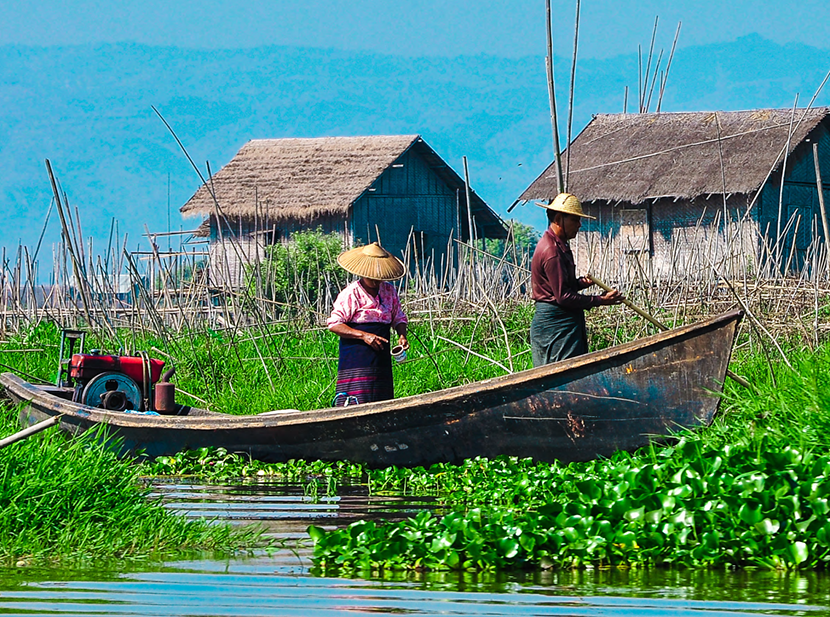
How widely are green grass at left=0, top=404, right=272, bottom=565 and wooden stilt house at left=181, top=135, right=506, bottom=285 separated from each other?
17.1 metres

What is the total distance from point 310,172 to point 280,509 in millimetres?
18591

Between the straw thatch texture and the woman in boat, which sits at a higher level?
the straw thatch texture

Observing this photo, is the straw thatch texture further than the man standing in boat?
Yes

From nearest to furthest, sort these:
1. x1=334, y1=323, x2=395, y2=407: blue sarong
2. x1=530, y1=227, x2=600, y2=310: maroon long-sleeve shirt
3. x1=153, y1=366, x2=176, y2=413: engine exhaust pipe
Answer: x1=530, y1=227, x2=600, y2=310: maroon long-sleeve shirt, x1=334, y1=323, x2=395, y2=407: blue sarong, x1=153, y1=366, x2=176, y2=413: engine exhaust pipe

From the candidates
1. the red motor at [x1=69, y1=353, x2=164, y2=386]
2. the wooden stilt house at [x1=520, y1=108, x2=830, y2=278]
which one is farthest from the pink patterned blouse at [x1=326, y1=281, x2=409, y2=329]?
the wooden stilt house at [x1=520, y1=108, x2=830, y2=278]

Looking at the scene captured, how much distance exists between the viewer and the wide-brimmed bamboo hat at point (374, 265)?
679 centimetres

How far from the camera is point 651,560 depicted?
397 cm

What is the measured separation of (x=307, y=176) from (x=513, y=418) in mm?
17438

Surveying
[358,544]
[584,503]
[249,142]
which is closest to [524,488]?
[584,503]

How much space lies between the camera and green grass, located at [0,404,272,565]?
158 inches

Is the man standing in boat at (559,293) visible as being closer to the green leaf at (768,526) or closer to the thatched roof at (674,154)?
the green leaf at (768,526)

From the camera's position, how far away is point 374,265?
6805 millimetres

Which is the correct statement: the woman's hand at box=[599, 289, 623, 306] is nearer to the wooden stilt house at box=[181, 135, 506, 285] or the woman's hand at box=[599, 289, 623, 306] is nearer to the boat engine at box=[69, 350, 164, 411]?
the boat engine at box=[69, 350, 164, 411]

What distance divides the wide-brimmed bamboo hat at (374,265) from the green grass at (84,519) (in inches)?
94.9
